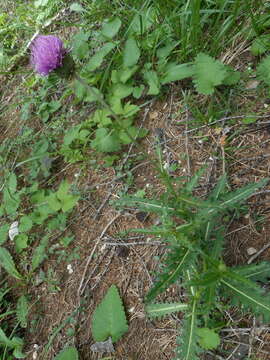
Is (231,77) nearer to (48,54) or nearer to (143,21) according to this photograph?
(143,21)

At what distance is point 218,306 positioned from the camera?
140 centimetres

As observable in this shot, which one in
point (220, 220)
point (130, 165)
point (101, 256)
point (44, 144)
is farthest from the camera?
point (44, 144)

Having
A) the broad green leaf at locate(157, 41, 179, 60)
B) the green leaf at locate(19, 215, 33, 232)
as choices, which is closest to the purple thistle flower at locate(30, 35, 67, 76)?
the broad green leaf at locate(157, 41, 179, 60)

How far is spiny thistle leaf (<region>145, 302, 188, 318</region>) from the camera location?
144cm

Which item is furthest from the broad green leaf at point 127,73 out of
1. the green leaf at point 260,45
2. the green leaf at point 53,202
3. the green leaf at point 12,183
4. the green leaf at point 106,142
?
the green leaf at point 12,183

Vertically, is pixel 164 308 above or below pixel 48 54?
below

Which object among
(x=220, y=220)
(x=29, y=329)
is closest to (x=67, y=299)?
(x=29, y=329)

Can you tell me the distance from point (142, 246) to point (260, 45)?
41.8 inches

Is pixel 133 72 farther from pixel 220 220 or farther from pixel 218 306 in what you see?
pixel 218 306

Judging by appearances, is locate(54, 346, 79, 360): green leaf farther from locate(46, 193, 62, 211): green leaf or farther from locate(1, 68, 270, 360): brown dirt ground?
locate(46, 193, 62, 211): green leaf

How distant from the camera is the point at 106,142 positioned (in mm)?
2002

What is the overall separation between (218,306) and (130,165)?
0.85 m

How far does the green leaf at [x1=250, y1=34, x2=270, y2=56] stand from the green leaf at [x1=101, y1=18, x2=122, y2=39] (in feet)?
2.44

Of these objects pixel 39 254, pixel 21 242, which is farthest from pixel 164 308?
pixel 21 242
